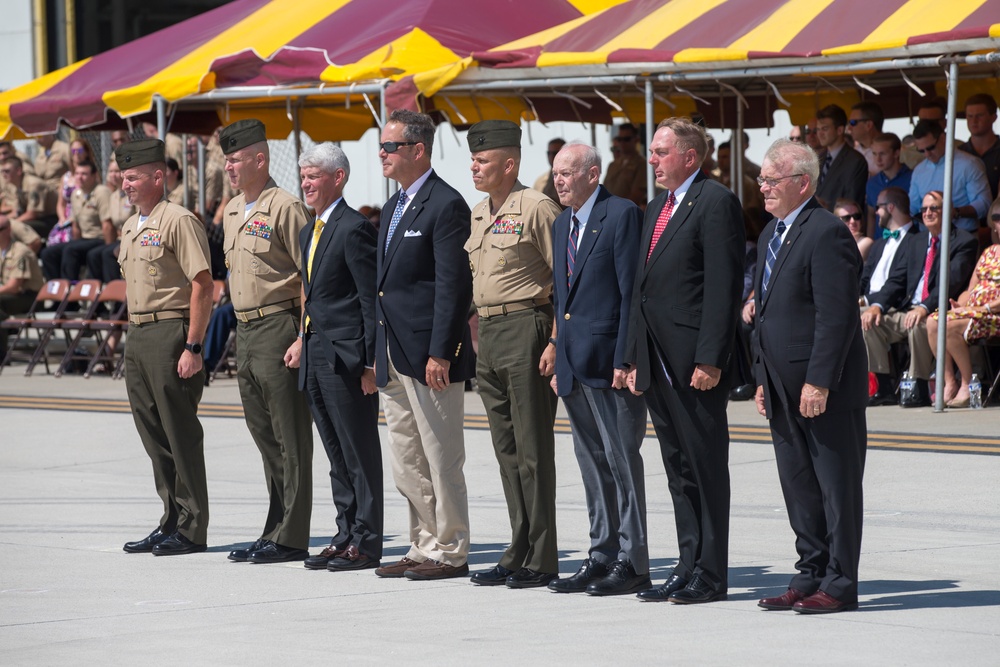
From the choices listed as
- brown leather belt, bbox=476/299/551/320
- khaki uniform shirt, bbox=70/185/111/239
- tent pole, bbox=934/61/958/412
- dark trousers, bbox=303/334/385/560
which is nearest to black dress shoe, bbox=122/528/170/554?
dark trousers, bbox=303/334/385/560

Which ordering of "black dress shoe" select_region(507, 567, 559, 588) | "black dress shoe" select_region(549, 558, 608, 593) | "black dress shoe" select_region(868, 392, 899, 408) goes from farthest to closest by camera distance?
"black dress shoe" select_region(868, 392, 899, 408)
"black dress shoe" select_region(507, 567, 559, 588)
"black dress shoe" select_region(549, 558, 608, 593)

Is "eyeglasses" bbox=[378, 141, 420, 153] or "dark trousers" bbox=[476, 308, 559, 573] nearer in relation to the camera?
"dark trousers" bbox=[476, 308, 559, 573]

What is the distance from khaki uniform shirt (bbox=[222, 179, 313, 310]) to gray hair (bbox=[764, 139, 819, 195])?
2330mm

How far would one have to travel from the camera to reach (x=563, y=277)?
704 centimetres

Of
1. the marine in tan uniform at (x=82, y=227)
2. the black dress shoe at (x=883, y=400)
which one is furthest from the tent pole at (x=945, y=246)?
the marine in tan uniform at (x=82, y=227)

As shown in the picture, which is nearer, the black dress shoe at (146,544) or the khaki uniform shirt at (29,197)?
the black dress shoe at (146,544)

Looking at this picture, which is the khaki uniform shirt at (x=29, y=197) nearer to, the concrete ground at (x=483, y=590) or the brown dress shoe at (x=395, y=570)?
the concrete ground at (x=483, y=590)

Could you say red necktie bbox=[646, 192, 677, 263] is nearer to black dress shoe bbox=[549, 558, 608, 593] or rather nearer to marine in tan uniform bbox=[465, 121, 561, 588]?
marine in tan uniform bbox=[465, 121, 561, 588]

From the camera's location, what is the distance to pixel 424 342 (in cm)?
736

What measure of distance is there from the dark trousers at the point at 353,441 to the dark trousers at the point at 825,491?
1.96m

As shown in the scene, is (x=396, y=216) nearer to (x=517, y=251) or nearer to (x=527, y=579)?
(x=517, y=251)

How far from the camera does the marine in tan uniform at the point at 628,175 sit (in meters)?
17.4

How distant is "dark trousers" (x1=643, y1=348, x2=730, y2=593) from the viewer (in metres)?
6.67

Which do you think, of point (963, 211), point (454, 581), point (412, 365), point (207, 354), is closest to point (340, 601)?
point (454, 581)
